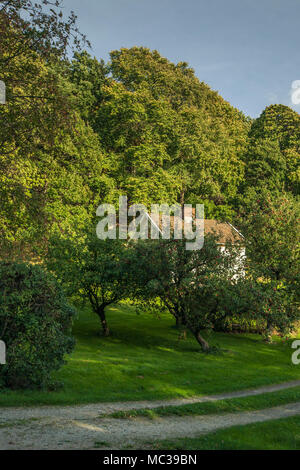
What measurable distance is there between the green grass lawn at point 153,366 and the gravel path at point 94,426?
3.07 ft

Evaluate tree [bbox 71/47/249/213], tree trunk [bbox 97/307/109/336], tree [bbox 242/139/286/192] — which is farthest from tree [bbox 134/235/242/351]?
tree [bbox 242/139/286/192]

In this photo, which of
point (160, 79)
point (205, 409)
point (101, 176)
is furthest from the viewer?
point (160, 79)

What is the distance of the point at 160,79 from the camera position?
60.3m

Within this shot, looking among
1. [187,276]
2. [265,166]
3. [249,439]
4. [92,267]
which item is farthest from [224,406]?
[265,166]

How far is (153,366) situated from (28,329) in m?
7.16

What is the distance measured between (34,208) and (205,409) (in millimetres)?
9552

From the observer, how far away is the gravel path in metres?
9.91

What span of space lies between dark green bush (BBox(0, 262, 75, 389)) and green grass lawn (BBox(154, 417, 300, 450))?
19.6ft

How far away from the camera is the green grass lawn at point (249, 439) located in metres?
9.91

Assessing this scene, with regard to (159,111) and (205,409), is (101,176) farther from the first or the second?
(205,409)

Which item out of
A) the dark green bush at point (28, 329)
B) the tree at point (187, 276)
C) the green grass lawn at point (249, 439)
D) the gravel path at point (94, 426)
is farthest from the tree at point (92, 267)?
the green grass lawn at point (249, 439)

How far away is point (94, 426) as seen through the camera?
37.3ft

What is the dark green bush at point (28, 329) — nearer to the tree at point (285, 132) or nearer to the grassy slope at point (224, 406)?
the grassy slope at point (224, 406)
